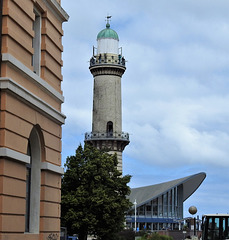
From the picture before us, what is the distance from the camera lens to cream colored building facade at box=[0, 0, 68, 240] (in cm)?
1648

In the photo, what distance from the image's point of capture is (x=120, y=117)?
9300 cm

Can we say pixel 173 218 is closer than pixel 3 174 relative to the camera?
No

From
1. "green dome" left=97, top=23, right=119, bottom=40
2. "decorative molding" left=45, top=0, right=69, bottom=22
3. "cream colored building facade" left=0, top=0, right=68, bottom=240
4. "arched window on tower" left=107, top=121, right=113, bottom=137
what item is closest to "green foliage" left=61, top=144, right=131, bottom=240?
"cream colored building facade" left=0, top=0, right=68, bottom=240

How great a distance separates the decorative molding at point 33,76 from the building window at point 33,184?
1.45 metres

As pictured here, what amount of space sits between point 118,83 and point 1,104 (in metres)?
77.0

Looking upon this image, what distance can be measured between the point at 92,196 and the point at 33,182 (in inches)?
1317

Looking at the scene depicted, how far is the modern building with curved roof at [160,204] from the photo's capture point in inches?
4281

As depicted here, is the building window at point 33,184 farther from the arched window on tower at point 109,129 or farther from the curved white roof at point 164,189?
the curved white roof at point 164,189

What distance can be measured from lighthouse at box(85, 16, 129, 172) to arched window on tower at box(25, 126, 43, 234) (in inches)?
2787

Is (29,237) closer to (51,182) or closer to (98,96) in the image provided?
(51,182)

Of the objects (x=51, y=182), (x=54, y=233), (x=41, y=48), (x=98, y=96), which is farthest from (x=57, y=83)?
(x=98, y=96)

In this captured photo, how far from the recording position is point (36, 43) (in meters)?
20.1

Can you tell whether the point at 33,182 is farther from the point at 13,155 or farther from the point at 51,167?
the point at 13,155

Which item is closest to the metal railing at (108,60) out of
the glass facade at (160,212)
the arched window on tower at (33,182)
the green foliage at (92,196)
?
the glass facade at (160,212)
